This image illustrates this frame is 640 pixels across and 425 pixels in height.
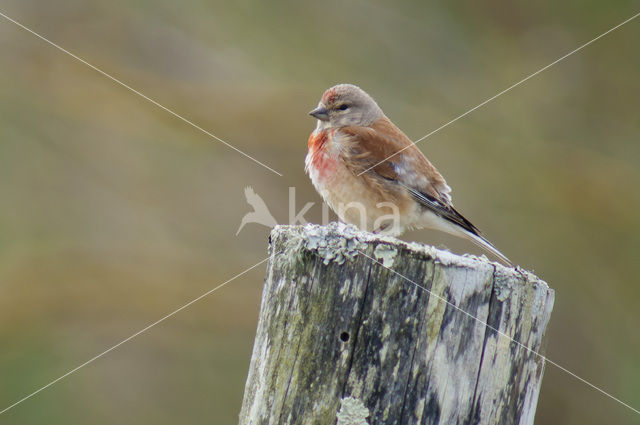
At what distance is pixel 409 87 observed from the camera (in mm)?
8461

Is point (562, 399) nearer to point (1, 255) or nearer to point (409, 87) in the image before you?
point (409, 87)

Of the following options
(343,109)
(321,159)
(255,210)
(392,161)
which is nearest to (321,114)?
(343,109)

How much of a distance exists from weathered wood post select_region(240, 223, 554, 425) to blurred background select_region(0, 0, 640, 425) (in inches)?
202

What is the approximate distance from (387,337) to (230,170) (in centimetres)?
602

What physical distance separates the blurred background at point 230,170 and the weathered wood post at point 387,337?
5.12m

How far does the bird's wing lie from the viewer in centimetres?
477


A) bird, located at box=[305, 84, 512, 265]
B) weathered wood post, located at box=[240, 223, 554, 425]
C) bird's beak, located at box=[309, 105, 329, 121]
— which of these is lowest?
weathered wood post, located at box=[240, 223, 554, 425]

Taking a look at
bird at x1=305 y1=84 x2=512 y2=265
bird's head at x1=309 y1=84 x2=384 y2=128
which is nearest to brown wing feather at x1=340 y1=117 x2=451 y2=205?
bird at x1=305 y1=84 x2=512 y2=265

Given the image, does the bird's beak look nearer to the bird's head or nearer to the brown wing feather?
the bird's head

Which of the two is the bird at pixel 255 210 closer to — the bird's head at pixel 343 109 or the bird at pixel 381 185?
the bird's head at pixel 343 109

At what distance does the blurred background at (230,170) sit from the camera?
25.6 feet

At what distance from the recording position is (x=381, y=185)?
479cm

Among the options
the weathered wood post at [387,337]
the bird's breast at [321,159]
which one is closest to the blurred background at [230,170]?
the bird's breast at [321,159]

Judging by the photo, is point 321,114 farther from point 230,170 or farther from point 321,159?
point 230,170
